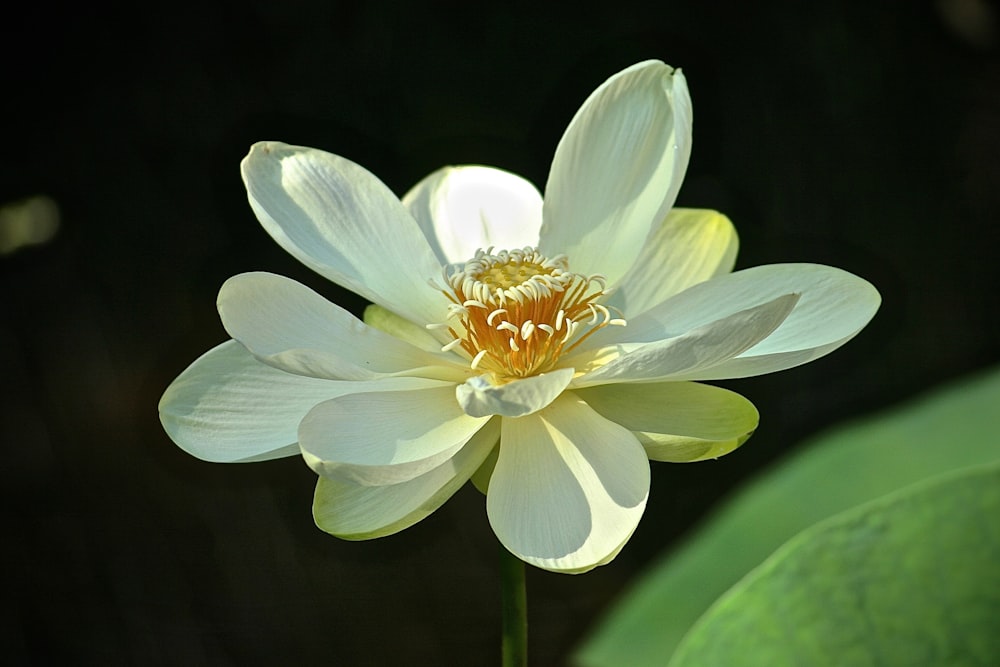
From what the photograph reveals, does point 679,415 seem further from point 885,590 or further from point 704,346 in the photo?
point 885,590

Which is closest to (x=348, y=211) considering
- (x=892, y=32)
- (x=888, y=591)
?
(x=888, y=591)

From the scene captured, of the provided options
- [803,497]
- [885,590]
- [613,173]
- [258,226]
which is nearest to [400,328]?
[613,173]

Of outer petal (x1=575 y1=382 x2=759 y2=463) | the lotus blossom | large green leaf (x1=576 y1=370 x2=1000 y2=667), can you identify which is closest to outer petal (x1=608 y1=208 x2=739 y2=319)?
the lotus blossom

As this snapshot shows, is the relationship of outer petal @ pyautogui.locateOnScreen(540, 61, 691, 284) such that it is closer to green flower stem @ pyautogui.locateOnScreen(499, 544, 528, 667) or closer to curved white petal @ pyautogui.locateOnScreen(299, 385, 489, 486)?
curved white petal @ pyautogui.locateOnScreen(299, 385, 489, 486)

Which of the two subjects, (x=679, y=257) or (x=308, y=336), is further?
(x=679, y=257)

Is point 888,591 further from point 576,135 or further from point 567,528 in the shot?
point 576,135
